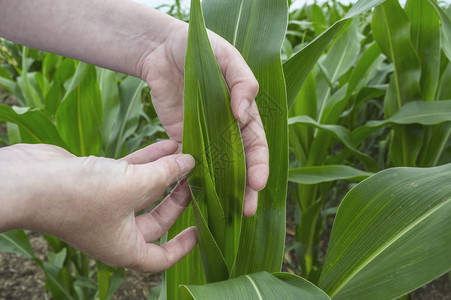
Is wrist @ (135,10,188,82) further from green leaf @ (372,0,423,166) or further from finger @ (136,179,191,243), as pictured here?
green leaf @ (372,0,423,166)

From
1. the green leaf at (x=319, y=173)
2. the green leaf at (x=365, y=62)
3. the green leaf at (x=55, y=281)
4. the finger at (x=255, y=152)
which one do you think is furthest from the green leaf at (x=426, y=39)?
the green leaf at (x=55, y=281)

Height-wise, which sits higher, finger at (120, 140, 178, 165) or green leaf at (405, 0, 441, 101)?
green leaf at (405, 0, 441, 101)

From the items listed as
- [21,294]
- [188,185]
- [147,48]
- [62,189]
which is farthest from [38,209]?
[21,294]

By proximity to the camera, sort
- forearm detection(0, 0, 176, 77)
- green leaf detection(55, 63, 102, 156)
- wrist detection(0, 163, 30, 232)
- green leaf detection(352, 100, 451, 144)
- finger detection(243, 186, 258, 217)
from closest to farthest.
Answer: wrist detection(0, 163, 30, 232) → finger detection(243, 186, 258, 217) → forearm detection(0, 0, 176, 77) → green leaf detection(352, 100, 451, 144) → green leaf detection(55, 63, 102, 156)

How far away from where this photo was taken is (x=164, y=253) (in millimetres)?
485

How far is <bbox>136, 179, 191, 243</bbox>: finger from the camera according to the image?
1.68 ft

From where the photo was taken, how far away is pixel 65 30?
63cm

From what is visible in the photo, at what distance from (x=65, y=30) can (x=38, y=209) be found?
0.35 meters

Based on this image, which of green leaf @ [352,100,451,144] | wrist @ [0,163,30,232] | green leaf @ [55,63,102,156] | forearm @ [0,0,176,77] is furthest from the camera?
green leaf @ [55,63,102,156]

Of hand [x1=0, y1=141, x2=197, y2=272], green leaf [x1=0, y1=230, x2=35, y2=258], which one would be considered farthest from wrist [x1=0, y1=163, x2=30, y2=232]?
green leaf [x1=0, y1=230, x2=35, y2=258]

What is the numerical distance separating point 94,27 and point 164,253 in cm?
37

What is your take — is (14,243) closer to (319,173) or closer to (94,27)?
(94,27)

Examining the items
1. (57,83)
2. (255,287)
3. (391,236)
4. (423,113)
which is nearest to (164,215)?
(255,287)

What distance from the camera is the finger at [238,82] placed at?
1.48 feet
